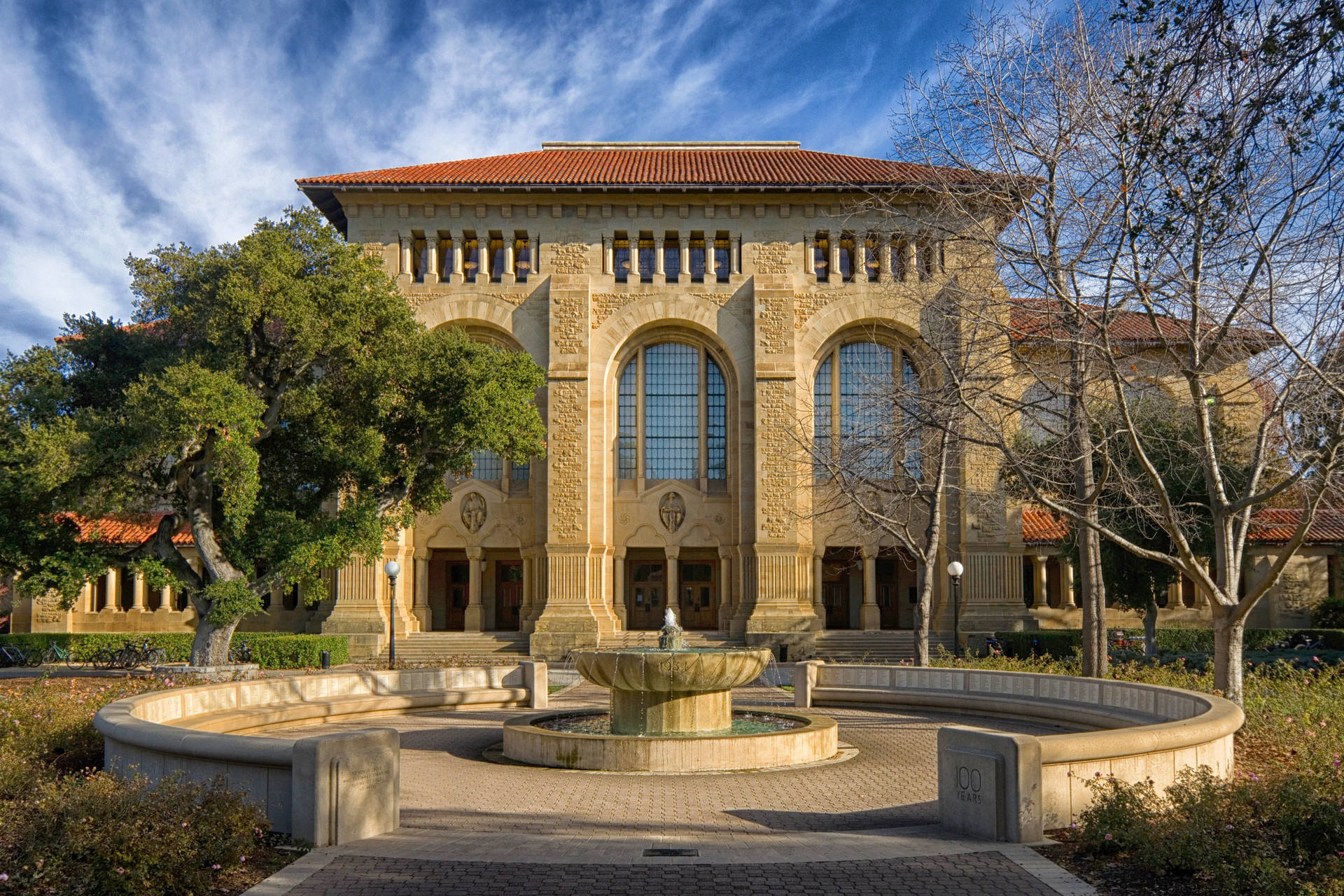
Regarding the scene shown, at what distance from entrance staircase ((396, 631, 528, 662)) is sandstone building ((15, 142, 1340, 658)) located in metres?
0.41

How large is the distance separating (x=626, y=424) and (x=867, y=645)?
1182cm

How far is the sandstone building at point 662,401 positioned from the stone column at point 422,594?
82mm

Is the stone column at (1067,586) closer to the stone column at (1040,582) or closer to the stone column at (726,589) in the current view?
the stone column at (1040,582)

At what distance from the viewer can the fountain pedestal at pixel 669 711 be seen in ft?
47.6

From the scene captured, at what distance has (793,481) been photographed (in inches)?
1479

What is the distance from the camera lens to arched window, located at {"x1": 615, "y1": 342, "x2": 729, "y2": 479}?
39.3 m

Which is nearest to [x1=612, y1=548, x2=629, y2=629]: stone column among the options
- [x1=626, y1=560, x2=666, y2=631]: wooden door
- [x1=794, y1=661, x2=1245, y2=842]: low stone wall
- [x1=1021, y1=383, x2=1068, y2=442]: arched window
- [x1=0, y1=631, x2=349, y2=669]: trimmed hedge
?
[x1=626, y1=560, x2=666, y2=631]: wooden door

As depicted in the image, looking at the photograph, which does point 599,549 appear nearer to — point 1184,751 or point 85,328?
point 85,328

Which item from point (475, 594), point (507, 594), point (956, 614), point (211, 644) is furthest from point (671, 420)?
point (211, 644)

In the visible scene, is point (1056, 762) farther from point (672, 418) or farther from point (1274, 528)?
point (1274, 528)

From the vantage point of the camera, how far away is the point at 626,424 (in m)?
39.4

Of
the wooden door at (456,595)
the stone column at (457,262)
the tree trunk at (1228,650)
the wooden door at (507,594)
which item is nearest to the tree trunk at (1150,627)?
the tree trunk at (1228,650)

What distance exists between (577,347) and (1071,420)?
2361 centimetres

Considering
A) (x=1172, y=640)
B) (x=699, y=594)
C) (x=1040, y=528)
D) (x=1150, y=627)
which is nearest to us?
(x=1150, y=627)
